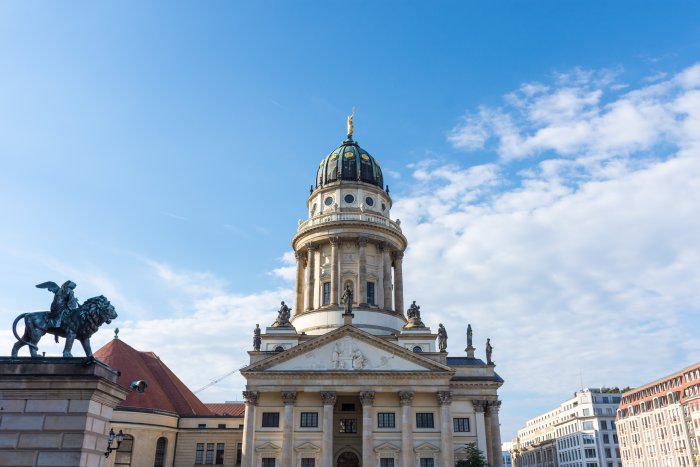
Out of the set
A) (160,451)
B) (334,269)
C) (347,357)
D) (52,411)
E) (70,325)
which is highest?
(334,269)

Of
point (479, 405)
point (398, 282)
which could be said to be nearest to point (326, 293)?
point (398, 282)

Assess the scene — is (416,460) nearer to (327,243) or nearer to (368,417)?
(368,417)

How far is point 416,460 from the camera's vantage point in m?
51.4

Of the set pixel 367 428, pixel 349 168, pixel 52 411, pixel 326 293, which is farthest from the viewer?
pixel 349 168

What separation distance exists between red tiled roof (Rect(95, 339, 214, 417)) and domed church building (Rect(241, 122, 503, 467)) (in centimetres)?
1159

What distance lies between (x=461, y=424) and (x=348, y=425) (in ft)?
34.7

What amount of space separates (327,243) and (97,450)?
50.8m

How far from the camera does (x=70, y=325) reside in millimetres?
19141

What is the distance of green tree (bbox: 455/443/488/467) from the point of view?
49.4m

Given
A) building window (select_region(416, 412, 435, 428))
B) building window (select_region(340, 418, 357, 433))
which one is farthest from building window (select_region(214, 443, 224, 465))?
building window (select_region(416, 412, 435, 428))

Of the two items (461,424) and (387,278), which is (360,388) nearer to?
(461,424)

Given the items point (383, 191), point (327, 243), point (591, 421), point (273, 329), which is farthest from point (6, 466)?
point (591, 421)

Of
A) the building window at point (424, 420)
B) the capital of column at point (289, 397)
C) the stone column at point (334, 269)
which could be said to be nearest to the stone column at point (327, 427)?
the capital of column at point (289, 397)

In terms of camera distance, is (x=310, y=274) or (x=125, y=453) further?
(x=310, y=274)
